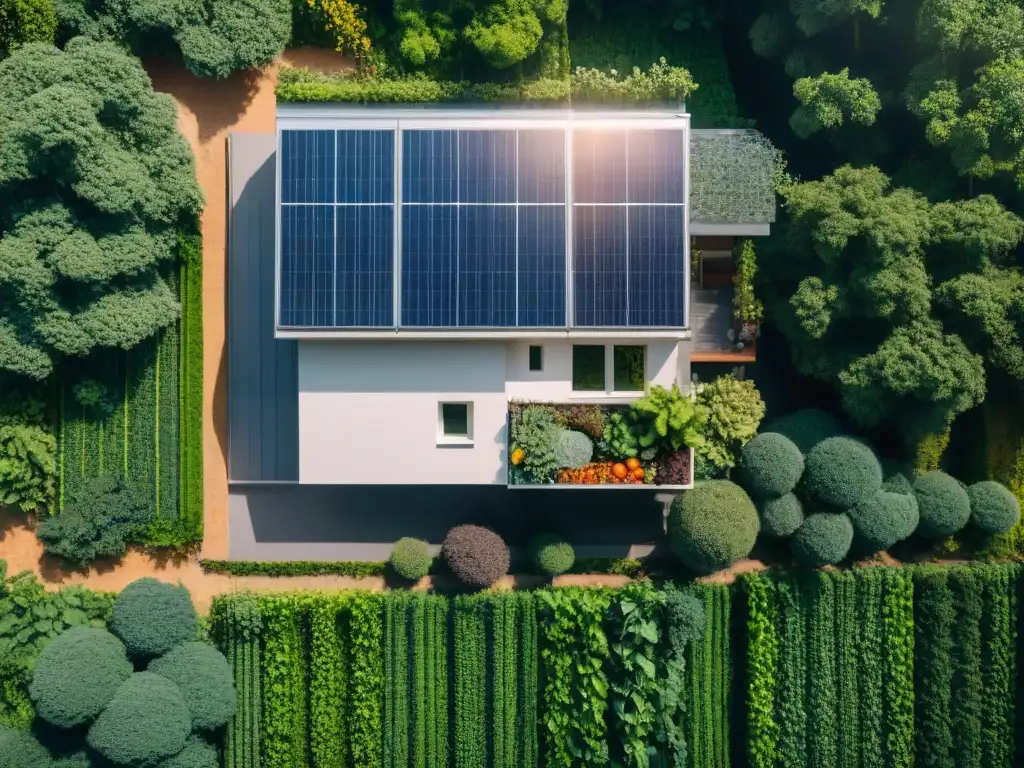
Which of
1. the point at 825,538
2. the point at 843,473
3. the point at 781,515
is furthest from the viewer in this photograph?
the point at 781,515

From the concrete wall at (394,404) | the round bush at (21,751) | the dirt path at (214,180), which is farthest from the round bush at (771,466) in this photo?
the round bush at (21,751)

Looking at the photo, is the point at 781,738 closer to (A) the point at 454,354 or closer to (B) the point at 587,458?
(B) the point at 587,458

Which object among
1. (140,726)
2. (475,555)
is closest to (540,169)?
(475,555)

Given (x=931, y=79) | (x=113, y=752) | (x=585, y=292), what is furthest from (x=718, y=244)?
(x=113, y=752)

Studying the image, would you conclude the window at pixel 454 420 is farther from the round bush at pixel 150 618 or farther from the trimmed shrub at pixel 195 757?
the trimmed shrub at pixel 195 757

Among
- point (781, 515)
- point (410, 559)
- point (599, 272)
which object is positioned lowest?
point (410, 559)

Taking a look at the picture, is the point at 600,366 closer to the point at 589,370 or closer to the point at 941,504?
the point at 589,370

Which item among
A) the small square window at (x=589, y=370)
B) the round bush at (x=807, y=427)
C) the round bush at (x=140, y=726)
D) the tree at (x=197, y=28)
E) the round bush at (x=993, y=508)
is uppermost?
the tree at (x=197, y=28)
